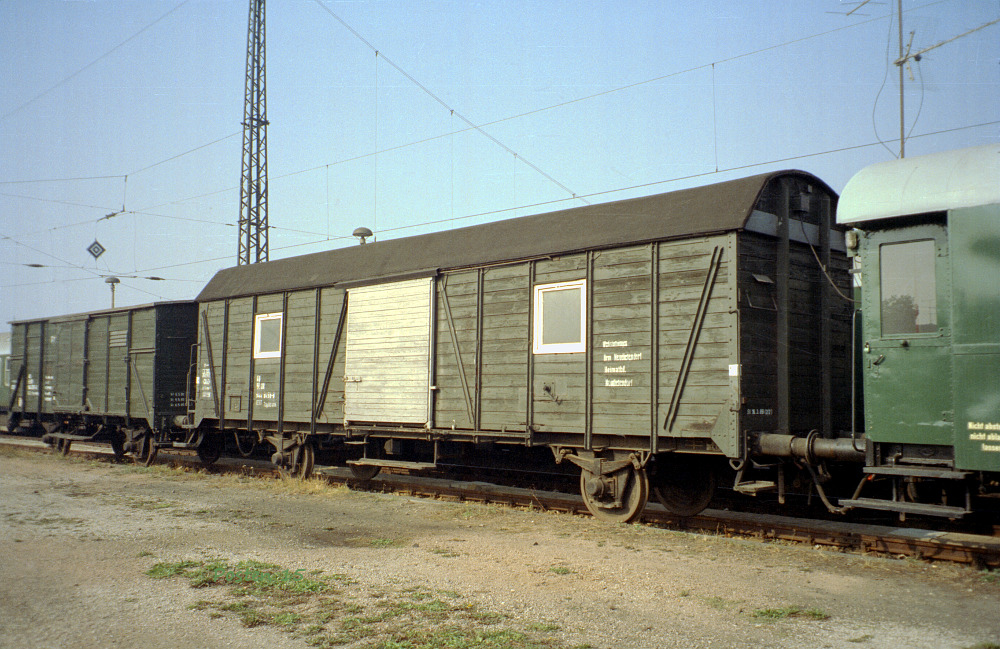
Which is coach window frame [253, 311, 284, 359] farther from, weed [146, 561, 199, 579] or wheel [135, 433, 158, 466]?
weed [146, 561, 199, 579]

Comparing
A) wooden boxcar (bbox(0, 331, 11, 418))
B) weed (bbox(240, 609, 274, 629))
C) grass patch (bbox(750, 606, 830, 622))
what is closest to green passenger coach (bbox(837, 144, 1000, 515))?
grass patch (bbox(750, 606, 830, 622))

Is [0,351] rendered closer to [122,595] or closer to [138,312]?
[138,312]

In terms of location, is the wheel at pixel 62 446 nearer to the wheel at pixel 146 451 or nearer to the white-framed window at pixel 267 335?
the wheel at pixel 146 451

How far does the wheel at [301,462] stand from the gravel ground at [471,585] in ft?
12.3

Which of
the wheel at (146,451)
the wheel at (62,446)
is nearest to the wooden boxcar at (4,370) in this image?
the wheel at (62,446)

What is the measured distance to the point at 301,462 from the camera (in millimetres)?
14461

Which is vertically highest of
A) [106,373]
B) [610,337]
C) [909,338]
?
[610,337]

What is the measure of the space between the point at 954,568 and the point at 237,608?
611cm

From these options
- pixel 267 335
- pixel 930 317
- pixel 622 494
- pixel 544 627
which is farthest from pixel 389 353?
pixel 930 317

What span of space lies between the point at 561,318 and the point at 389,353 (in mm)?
3399

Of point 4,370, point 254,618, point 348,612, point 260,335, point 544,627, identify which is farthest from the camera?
point 4,370

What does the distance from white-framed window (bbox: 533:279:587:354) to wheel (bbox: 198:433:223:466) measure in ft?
31.2

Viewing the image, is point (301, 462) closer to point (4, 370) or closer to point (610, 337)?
point (610, 337)

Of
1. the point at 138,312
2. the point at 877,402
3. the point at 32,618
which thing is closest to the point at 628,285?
the point at 877,402
